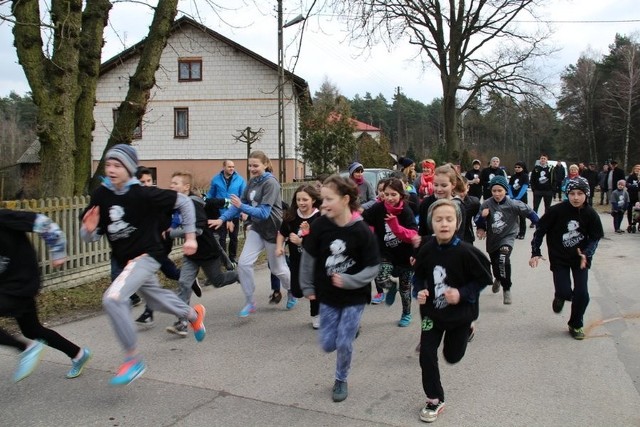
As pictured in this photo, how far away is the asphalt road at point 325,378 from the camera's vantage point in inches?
149

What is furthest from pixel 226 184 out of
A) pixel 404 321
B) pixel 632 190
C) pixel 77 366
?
pixel 632 190

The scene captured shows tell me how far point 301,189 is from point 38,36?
6.07 m

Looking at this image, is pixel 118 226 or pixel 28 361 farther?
pixel 118 226

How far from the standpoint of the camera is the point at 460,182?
6305 mm

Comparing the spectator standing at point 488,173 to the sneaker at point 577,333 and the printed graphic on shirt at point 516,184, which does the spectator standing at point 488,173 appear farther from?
the sneaker at point 577,333

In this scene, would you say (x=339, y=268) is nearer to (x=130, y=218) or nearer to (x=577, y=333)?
(x=130, y=218)

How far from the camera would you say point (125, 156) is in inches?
171

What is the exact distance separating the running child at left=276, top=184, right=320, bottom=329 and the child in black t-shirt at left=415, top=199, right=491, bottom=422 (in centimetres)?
217

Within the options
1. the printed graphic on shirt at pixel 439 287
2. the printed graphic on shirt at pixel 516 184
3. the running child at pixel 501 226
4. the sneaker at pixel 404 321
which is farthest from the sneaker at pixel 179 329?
the printed graphic on shirt at pixel 516 184

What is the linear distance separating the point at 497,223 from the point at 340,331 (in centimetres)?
384

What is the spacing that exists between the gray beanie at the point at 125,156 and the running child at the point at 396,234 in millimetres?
2775

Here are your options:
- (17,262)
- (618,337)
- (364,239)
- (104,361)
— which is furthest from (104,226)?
(618,337)

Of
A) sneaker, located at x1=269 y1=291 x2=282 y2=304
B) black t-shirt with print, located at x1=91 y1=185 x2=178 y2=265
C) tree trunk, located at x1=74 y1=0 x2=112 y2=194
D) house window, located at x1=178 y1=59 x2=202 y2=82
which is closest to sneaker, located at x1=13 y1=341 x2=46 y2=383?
black t-shirt with print, located at x1=91 y1=185 x2=178 y2=265

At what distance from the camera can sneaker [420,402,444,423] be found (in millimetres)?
3719
